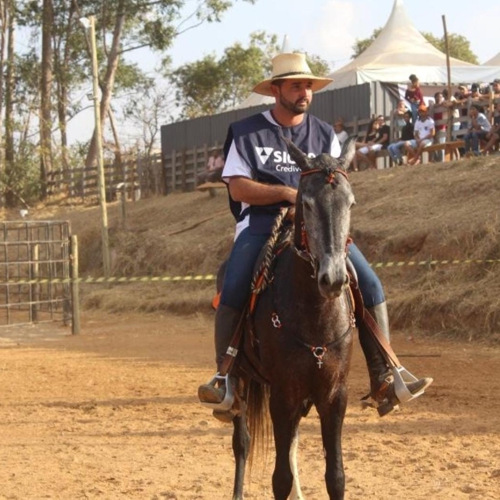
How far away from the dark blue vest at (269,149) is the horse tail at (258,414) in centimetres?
115

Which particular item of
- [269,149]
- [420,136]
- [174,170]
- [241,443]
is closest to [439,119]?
[420,136]

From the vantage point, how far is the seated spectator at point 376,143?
2528 cm

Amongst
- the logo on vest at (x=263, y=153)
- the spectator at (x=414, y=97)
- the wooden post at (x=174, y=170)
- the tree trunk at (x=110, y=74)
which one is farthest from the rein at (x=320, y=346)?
the tree trunk at (x=110, y=74)

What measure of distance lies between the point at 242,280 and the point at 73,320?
44.2 feet

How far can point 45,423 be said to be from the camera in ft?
35.0

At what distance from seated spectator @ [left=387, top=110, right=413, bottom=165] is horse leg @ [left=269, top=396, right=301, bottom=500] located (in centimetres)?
1838

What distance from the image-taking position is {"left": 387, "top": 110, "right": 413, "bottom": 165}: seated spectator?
78.8ft

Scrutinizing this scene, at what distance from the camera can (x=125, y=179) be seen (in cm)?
3809

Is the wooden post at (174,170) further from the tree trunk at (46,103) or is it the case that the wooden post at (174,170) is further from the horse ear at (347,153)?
the horse ear at (347,153)

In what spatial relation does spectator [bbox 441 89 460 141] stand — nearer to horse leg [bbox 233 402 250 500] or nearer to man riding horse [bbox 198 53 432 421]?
man riding horse [bbox 198 53 432 421]

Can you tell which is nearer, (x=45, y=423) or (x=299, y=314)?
(x=299, y=314)

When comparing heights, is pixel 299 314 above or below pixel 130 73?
below

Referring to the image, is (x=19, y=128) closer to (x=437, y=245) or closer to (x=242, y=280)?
(x=437, y=245)

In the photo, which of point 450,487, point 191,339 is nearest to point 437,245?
point 191,339
